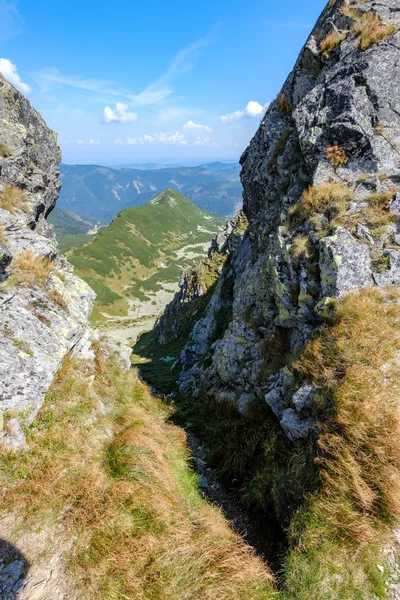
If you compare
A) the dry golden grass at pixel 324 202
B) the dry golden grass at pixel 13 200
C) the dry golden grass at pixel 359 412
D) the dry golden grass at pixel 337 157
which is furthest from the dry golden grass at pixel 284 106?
the dry golden grass at pixel 13 200

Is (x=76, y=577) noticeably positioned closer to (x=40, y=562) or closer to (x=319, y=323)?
(x=40, y=562)

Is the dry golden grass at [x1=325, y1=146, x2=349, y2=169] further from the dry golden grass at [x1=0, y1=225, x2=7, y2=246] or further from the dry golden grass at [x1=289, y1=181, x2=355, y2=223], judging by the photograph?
the dry golden grass at [x1=0, y1=225, x2=7, y2=246]

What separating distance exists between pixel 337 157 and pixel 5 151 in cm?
2096

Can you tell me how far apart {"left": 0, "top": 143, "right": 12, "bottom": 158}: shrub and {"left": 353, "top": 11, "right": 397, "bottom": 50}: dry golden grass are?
22.9m

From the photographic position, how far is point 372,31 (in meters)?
16.4

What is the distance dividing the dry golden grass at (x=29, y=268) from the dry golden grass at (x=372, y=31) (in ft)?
69.2

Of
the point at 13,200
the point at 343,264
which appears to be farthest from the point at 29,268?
the point at 343,264

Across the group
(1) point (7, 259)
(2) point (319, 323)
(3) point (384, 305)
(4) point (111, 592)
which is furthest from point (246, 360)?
(1) point (7, 259)

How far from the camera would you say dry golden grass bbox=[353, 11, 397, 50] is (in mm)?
16250

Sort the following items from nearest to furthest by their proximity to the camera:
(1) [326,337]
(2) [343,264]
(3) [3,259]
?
(1) [326,337] → (2) [343,264] → (3) [3,259]

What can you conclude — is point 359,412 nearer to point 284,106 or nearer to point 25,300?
→ point 25,300

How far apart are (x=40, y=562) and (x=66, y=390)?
5237 mm

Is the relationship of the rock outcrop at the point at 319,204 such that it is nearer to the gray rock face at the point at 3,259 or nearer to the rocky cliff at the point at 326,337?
the rocky cliff at the point at 326,337

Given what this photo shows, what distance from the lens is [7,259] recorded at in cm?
1170
